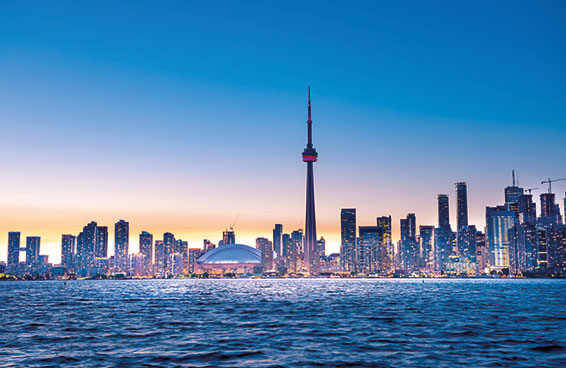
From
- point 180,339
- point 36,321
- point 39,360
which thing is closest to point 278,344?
point 180,339

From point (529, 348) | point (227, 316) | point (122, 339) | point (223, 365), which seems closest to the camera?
point (223, 365)

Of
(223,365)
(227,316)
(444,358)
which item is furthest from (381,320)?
(223,365)

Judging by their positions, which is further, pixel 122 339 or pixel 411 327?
pixel 411 327

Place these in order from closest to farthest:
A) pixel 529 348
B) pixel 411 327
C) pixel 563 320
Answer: pixel 529 348, pixel 411 327, pixel 563 320

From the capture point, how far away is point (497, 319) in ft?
219

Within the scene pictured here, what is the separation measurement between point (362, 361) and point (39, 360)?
2067 centimetres

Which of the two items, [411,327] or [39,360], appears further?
[411,327]

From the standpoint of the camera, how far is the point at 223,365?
3425 centimetres

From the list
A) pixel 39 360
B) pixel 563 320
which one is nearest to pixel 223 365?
pixel 39 360

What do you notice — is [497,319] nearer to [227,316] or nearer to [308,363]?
[227,316]

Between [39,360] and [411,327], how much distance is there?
3499 cm

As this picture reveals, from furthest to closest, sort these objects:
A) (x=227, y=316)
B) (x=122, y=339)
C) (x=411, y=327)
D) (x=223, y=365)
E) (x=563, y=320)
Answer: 1. (x=227, y=316)
2. (x=563, y=320)
3. (x=411, y=327)
4. (x=122, y=339)
5. (x=223, y=365)

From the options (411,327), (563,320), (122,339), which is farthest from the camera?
(563,320)

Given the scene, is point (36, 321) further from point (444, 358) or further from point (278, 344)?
point (444, 358)
